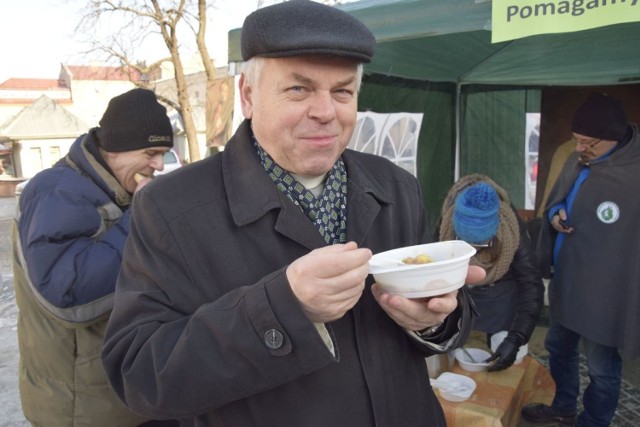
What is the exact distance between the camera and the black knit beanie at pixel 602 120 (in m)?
3.07

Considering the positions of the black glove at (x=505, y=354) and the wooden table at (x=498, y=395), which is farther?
the black glove at (x=505, y=354)

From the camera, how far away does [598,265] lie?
3.11 meters

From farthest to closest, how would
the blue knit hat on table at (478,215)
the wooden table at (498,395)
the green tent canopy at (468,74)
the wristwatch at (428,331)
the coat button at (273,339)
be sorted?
1. the blue knit hat on table at (478,215)
2. the green tent canopy at (468,74)
3. the wooden table at (498,395)
4. the wristwatch at (428,331)
5. the coat button at (273,339)

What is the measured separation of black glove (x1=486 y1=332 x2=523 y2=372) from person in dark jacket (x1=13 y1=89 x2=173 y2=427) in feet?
5.87

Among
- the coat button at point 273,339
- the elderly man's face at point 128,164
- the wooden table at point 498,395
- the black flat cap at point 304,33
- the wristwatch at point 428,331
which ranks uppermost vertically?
the black flat cap at point 304,33

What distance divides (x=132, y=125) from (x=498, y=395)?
2.07 m

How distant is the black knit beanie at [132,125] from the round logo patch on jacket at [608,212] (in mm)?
2671

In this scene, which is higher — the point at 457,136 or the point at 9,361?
the point at 457,136

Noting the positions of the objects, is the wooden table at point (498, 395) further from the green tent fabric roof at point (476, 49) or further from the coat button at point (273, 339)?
the green tent fabric roof at point (476, 49)

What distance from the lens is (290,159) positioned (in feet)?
4.00

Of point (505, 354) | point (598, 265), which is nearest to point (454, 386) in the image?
point (505, 354)

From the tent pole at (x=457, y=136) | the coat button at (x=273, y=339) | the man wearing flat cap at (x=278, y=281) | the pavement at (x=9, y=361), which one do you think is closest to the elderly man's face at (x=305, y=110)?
the man wearing flat cap at (x=278, y=281)

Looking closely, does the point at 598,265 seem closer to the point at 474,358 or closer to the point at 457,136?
the point at 474,358

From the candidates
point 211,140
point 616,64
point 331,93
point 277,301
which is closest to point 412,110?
point 616,64
